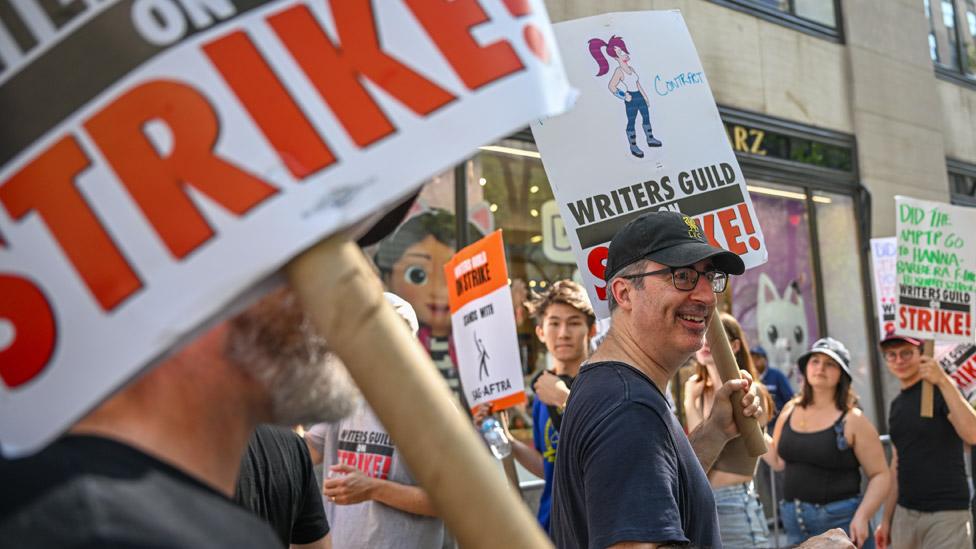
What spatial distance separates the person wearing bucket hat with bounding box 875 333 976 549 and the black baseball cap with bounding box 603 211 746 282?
12.9 feet

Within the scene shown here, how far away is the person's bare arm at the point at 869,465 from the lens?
558cm

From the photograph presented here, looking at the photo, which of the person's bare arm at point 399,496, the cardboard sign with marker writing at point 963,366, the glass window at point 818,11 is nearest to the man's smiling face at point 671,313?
the person's bare arm at point 399,496

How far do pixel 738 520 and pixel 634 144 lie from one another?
7.85 feet

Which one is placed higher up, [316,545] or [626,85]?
[626,85]

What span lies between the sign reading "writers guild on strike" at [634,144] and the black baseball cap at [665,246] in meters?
0.37

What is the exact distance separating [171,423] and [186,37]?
0.39 meters

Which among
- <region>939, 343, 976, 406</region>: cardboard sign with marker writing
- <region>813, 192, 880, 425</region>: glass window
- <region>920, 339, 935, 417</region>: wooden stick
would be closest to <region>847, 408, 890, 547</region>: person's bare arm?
<region>920, 339, 935, 417</region>: wooden stick

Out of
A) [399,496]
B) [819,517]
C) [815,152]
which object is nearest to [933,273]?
[819,517]

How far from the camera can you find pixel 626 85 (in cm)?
325

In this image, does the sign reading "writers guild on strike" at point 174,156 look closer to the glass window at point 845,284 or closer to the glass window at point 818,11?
the glass window at point 845,284

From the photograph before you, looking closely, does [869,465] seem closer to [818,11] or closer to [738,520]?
[738,520]

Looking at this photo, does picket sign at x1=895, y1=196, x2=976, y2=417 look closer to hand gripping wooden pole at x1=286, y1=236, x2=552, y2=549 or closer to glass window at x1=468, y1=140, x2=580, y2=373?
glass window at x1=468, y1=140, x2=580, y2=373

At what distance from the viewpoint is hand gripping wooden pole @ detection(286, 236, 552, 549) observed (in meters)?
0.94

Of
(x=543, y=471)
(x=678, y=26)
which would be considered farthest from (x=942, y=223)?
(x=678, y=26)
